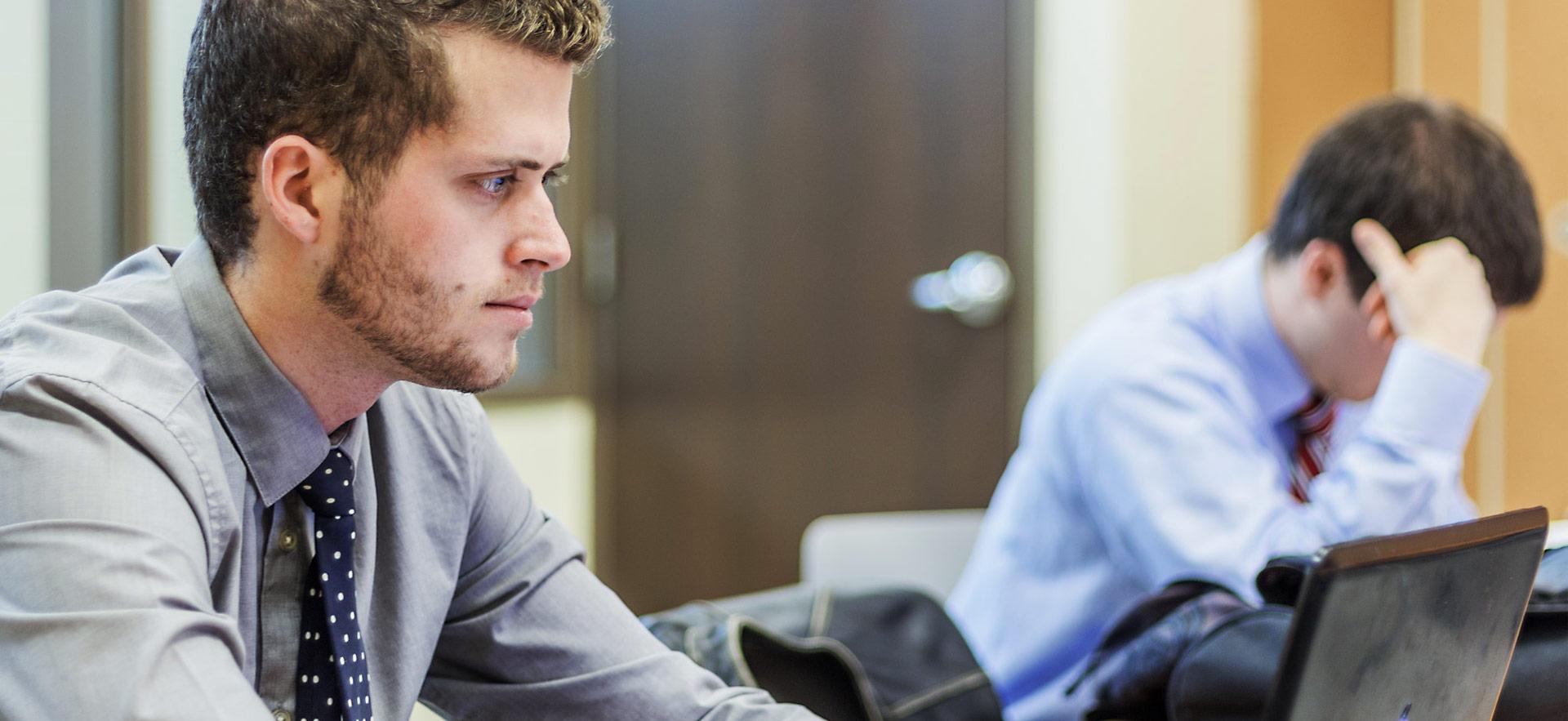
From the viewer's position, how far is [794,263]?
Answer: 2.99 m

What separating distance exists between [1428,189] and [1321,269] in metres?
0.14

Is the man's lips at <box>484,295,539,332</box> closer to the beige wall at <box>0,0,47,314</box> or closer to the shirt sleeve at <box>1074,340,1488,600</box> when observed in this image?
the shirt sleeve at <box>1074,340,1488,600</box>

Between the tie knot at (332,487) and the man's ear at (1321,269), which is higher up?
the man's ear at (1321,269)

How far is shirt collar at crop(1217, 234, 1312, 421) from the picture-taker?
1.65m

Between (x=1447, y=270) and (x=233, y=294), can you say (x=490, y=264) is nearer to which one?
(x=233, y=294)

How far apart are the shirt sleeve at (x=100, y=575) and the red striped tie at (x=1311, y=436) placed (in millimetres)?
1281

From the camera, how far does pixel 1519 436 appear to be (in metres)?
1.73

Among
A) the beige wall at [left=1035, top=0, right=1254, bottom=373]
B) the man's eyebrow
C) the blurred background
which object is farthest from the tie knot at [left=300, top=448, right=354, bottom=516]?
the blurred background

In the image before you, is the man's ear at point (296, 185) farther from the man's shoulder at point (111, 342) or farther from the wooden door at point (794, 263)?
the wooden door at point (794, 263)

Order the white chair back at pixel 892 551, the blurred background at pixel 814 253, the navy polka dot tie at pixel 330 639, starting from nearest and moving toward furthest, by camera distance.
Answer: the navy polka dot tie at pixel 330 639 < the white chair back at pixel 892 551 < the blurred background at pixel 814 253

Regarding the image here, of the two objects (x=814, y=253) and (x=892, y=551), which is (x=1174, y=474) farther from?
(x=814, y=253)

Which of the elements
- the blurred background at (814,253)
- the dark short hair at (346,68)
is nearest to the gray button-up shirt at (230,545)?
the dark short hair at (346,68)

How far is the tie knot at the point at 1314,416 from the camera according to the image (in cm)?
169

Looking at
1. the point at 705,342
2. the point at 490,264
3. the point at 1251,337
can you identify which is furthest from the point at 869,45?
the point at 490,264
